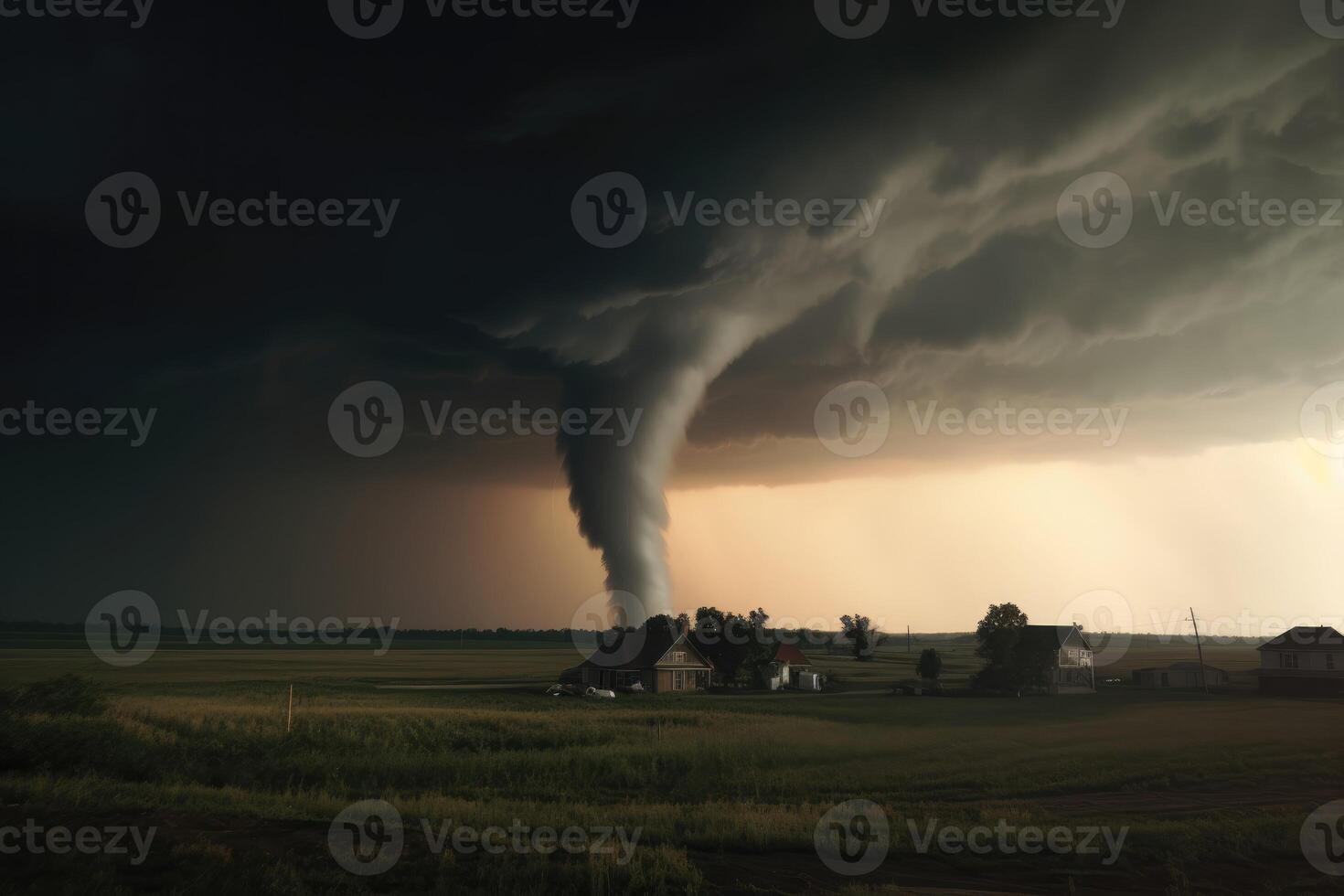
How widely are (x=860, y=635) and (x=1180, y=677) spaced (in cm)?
6736

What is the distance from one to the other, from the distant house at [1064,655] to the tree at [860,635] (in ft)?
199

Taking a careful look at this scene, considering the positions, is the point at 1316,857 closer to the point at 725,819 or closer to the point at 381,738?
the point at 725,819

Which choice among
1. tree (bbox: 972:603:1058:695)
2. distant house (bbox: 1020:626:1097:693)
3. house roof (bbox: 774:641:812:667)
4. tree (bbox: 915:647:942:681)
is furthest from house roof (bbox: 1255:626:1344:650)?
house roof (bbox: 774:641:812:667)

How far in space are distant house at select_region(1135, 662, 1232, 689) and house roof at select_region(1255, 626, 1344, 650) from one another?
8.19 metres

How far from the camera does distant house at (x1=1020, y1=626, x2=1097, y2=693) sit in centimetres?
6919

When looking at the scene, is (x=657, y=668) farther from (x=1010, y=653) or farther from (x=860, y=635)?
(x=860, y=635)

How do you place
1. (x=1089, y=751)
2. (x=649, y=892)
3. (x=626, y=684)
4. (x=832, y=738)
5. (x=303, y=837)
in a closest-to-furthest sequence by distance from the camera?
1. (x=649, y=892)
2. (x=303, y=837)
3. (x=1089, y=751)
4. (x=832, y=738)
5. (x=626, y=684)

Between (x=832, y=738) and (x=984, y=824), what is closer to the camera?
(x=984, y=824)

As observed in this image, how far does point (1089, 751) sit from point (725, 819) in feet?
58.6

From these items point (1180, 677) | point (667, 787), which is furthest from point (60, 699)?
point (1180, 677)

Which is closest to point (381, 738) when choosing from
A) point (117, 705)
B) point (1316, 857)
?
point (117, 705)

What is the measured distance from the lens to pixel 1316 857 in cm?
1672

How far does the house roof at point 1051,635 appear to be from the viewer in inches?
2744

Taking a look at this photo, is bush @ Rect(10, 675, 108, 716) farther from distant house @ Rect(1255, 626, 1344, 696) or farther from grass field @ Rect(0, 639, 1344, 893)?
distant house @ Rect(1255, 626, 1344, 696)
